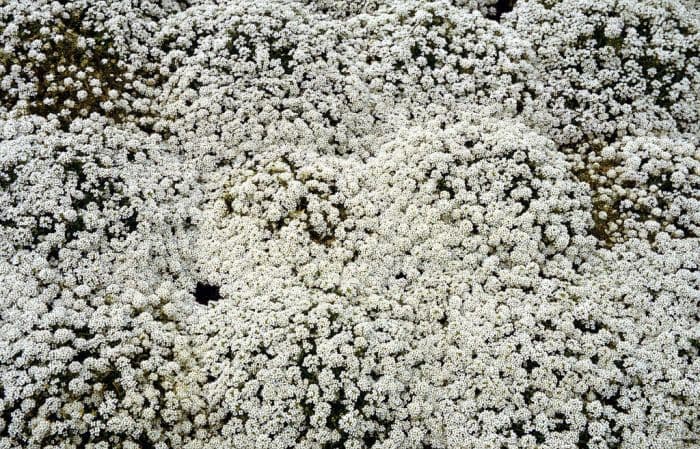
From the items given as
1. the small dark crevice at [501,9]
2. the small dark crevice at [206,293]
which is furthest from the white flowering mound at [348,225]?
the small dark crevice at [501,9]

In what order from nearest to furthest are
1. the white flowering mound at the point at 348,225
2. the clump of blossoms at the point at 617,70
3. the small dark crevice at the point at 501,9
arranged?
the white flowering mound at the point at 348,225 < the clump of blossoms at the point at 617,70 < the small dark crevice at the point at 501,9

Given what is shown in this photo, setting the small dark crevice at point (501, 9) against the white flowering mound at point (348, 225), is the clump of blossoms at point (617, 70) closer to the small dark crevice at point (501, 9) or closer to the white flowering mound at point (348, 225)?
the white flowering mound at point (348, 225)

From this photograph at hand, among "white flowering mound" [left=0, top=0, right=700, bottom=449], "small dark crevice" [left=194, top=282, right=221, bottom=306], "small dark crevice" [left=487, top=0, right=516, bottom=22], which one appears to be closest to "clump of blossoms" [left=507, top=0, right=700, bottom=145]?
"white flowering mound" [left=0, top=0, right=700, bottom=449]

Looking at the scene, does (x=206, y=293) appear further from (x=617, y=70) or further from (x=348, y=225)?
(x=617, y=70)

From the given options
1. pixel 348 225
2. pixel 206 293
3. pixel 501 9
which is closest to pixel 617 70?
pixel 501 9

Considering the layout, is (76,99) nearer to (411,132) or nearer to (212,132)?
(212,132)

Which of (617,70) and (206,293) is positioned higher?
(617,70)

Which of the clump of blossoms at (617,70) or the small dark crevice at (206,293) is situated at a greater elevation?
the clump of blossoms at (617,70)
